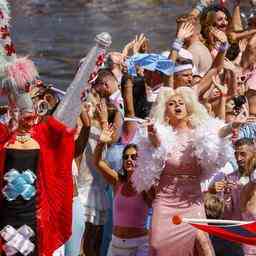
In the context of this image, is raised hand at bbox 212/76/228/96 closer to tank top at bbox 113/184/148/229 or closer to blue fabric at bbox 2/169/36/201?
tank top at bbox 113/184/148/229

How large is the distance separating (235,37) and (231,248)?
134 inches

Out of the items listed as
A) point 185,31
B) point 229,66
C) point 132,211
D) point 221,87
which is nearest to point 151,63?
point 221,87

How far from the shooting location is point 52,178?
7496mm

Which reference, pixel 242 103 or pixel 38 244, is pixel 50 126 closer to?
pixel 38 244

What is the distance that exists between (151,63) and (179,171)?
1.70m

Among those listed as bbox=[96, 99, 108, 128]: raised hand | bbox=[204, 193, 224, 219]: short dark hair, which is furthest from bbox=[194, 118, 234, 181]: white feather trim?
bbox=[96, 99, 108, 128]: raised hand

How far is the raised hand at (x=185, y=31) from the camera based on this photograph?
380 inches

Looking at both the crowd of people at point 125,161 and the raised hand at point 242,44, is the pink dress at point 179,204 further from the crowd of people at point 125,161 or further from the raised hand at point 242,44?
the raised hand at point 242,44

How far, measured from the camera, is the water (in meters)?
18.4

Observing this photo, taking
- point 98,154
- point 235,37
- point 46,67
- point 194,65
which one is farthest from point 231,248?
point 46,67

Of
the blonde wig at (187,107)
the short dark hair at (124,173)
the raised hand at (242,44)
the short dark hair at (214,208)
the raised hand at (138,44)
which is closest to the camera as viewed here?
the blonde wig at (187,107)

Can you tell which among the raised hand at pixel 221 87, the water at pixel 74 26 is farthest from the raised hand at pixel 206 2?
the water at pixel 74 26

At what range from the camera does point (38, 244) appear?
7516 millimetres

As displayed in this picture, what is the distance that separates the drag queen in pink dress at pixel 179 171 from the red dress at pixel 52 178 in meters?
0.55
